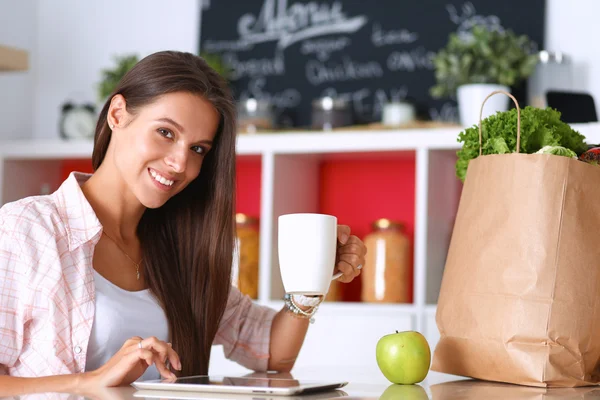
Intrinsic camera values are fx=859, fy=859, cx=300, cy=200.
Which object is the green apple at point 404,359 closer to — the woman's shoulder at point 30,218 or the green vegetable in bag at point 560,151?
the green vegetable in bag at point 560,151

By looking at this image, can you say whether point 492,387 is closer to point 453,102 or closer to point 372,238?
point 372,238

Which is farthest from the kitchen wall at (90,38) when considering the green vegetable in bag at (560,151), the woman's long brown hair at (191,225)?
the green vegetable in bag at (560,151)

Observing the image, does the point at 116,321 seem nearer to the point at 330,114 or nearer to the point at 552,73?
the point at 330,114

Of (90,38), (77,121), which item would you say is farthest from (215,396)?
(90,38)

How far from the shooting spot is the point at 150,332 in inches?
55.4

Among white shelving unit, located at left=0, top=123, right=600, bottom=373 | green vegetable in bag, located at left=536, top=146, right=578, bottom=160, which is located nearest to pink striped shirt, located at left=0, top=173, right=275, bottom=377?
green vegetable in bag, located at left=536, top=146, right=578, bottom=160

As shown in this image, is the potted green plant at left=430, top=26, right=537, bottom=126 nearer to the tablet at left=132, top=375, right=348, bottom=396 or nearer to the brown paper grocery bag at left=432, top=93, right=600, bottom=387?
the brown paper grocery bag at left=432, top=93, right=600, bottom=387

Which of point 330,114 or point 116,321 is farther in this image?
point 330,114

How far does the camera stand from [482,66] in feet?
7.74

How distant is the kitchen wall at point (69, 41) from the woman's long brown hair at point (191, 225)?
1.45 m

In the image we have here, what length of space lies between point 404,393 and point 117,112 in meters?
0.75

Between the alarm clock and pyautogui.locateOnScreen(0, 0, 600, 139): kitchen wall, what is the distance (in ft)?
0.66

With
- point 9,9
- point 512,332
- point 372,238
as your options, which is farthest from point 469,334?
point 9,9

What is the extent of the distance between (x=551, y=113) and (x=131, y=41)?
82.8 inches
